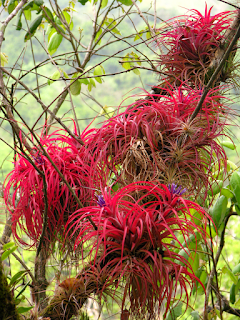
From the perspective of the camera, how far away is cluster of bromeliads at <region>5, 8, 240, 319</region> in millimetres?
514

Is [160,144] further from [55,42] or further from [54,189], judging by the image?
[55,42]

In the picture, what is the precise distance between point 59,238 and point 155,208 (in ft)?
0.82

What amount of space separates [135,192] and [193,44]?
41 centimetres

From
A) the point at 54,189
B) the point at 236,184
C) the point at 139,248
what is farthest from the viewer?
the point at 236,184

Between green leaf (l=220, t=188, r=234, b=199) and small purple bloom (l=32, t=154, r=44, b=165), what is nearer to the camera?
small purple bloom (l=32, t=154, r=44, b=165)

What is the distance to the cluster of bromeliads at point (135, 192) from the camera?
51 cm

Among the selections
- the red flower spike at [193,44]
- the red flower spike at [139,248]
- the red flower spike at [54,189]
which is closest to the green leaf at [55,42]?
the red flower spike at [193,44]

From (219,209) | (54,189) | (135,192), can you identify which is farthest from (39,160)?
(219,209)

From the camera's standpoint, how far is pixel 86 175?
682 mm

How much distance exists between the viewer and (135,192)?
0.58 metres

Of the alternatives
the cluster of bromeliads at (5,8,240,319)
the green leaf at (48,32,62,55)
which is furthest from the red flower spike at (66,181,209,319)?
the green leaf at (48,32,62,55)

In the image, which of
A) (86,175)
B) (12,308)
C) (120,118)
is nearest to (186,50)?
(120,118)

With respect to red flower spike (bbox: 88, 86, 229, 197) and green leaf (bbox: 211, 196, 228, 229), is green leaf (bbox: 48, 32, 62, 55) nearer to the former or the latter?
red flower spike (bbox: 88, 86, 229, 197)

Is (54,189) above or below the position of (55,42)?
below
